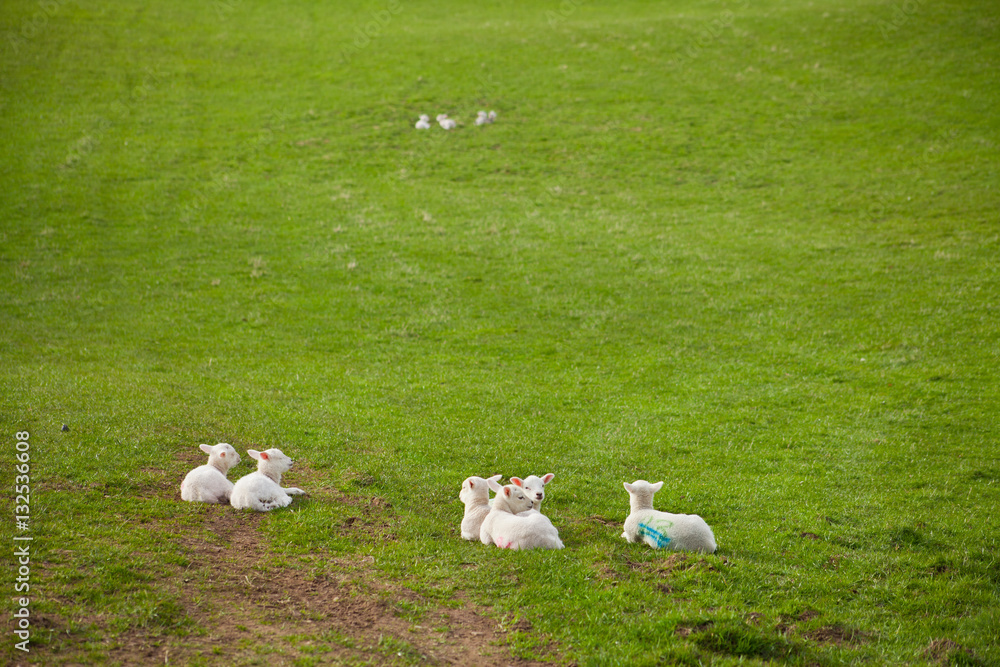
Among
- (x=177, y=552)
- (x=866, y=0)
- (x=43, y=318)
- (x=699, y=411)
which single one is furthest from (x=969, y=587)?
(x=866, y=0)

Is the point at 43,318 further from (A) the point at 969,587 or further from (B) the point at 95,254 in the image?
(A) the point at 969,587

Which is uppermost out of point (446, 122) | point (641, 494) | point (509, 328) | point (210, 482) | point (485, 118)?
point (485, 118)

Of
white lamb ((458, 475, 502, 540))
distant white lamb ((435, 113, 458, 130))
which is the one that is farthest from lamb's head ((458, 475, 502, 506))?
distant white lamb ((435, 113, 458, 130))

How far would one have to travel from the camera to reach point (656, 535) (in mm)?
9844

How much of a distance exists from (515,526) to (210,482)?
4.89 m

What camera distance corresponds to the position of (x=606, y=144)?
38.8 metres

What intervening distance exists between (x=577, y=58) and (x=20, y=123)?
34082 mm

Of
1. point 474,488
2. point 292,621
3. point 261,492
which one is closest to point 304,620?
point 292,621

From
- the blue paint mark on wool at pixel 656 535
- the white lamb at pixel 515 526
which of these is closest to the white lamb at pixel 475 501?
the white lamb at pixel 515 526

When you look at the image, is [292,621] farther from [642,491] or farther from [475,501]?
[642,491]

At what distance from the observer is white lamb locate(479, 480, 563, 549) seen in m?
9.69

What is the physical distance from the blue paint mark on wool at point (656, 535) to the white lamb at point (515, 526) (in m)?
1.21

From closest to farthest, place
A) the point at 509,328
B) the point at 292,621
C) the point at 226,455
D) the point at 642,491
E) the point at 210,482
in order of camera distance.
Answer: the point at 292,621 < the point at 642,491 < the point at 210,482 < the point at 226,455 < the point at 509,328

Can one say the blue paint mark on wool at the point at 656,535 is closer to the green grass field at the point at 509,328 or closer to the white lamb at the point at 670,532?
the white lamb at the point at 670,532
